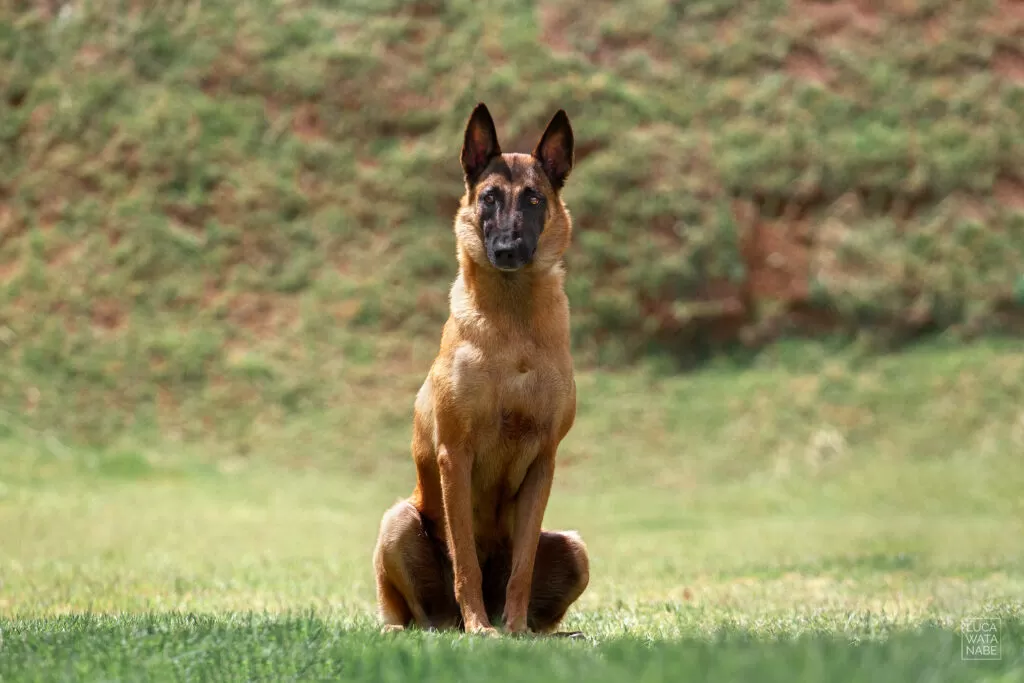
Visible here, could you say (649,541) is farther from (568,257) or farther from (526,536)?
(568,257)

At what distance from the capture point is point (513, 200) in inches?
237

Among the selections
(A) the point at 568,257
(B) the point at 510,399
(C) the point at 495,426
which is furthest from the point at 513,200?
(A) the point at 568,257

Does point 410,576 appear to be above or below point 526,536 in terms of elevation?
below

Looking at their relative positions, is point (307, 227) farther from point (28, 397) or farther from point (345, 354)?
point (28, 397)

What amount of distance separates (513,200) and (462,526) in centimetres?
164

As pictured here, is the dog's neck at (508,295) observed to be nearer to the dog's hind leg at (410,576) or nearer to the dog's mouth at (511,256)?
the dog's mouth at (511,256)

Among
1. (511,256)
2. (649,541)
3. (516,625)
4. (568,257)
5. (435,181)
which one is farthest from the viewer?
(435,181)

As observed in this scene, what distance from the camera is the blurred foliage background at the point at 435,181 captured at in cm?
1980

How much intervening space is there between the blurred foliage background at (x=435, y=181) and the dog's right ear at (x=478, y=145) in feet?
41.3

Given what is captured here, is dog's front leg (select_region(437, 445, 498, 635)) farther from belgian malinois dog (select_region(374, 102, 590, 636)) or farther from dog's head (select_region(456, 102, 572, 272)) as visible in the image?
dog's head (select_region(456, 102, 572, 272))

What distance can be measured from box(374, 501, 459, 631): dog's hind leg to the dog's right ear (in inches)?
70.0

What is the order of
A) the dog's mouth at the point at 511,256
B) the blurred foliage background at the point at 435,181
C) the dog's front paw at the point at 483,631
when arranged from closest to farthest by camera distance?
the dog's front paw at the point at 483,631 → the dog's mouth at the point at 511,256 → the blurred foliage background at the point at 435,181

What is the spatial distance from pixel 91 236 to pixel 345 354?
497cm

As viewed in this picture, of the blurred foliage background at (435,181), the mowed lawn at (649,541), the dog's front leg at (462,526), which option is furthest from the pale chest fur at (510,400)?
the blurred foliage background at (435,181)
